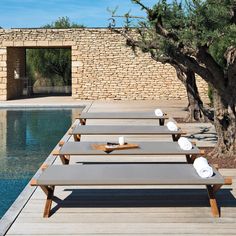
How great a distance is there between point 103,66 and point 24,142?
33.2 feet

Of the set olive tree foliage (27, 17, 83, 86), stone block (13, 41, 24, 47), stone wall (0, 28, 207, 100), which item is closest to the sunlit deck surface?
stone wall (0, 28, 207, 100)

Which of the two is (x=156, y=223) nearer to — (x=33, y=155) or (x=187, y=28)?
(x=187, y=28)

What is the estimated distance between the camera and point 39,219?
4367mm

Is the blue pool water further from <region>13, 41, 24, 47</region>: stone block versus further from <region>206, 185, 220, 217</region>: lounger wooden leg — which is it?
<region>13, 41, 24, 47</region>: stone block

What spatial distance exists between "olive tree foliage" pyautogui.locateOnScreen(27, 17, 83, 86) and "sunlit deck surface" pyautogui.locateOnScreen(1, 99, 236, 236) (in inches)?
794

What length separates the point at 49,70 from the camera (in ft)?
84.2

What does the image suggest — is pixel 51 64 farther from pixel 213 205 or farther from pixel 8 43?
pixel 213 205

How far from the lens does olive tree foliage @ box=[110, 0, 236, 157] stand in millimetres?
5781

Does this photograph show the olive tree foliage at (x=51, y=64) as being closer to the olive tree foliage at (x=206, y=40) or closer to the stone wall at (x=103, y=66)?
the stone wall at (x=103, y=66)

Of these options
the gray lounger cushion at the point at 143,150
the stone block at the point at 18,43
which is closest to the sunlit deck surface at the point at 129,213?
the gray lounger cushion at the point at 143,150

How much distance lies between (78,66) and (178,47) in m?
13.8

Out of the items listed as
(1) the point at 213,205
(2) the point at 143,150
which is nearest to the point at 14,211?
(1) the point at 213,205

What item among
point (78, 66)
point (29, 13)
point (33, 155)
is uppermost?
point (29, 13)

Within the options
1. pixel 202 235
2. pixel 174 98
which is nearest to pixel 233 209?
pixel 202 235
